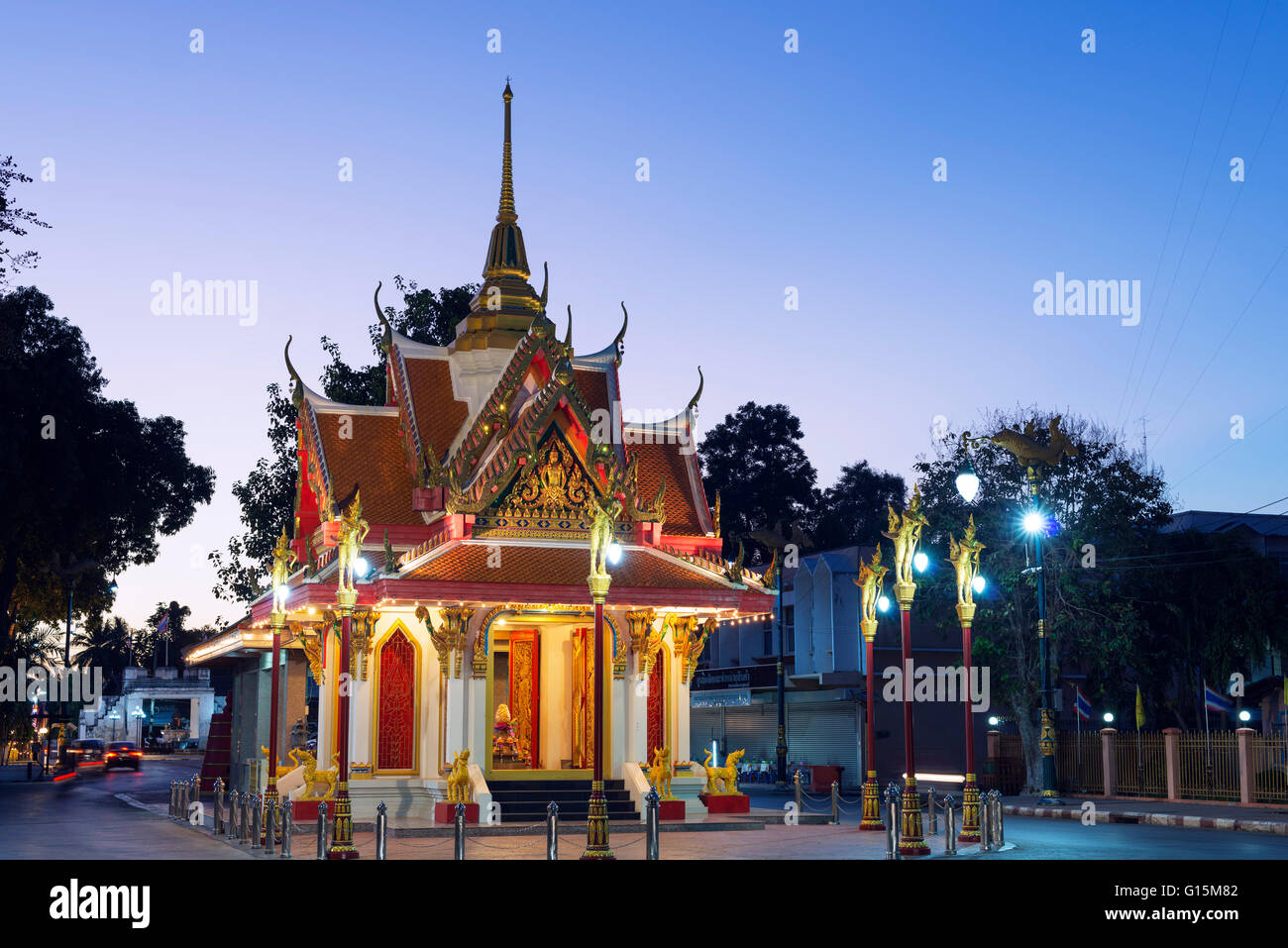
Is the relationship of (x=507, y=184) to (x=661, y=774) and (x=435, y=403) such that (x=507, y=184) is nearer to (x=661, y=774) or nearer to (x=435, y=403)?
Result: (x=435, y=403)

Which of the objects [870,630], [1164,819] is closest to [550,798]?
[870,630]

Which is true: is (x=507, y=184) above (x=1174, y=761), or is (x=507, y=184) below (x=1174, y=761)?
above

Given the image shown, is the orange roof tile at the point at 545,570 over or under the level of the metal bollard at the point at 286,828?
over

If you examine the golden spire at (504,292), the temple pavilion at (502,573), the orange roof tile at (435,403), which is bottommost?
the temple pavilion at (502,573)

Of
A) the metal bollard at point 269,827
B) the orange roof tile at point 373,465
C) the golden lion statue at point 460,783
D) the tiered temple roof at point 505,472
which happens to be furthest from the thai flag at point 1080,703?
the metal bollard at point 269,827

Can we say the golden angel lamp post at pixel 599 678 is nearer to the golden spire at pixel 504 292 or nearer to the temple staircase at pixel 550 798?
the temple staircase at pixel 550 798

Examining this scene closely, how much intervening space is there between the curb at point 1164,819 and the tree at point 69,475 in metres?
29.3

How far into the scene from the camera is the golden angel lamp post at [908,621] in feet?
62.8

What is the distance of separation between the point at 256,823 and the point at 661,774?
7464 millimetres

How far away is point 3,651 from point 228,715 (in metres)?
9.57

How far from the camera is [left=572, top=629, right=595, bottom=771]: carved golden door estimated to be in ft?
90.1

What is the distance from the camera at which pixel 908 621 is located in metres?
21.3
